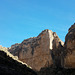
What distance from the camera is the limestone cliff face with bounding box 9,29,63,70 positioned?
4196 centimetres

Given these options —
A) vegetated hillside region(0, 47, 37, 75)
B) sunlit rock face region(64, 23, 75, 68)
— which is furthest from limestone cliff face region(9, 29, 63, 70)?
vegetated hillside region(0, 47, 37, 75)

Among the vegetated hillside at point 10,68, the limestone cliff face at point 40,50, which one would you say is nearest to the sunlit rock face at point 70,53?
the limestone cliff face at point 40,50

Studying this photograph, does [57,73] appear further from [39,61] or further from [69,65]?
[39,61]

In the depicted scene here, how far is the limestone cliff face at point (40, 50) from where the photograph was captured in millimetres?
41963

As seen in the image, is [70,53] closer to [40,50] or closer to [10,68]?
[40,50]

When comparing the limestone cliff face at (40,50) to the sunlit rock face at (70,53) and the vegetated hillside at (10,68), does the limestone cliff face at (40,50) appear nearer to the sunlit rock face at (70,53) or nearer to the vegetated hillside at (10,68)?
the sunlit rock face at (70,53)

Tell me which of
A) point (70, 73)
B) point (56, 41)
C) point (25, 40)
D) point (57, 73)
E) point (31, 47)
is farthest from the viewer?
point (25, 40)

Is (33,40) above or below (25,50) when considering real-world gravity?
above

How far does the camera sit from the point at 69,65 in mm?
28562

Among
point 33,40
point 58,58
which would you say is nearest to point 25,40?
point 33,40

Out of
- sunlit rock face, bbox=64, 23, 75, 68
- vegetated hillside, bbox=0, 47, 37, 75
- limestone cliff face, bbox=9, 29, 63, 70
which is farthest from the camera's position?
limestone cliff face, bbox=9, 29, 63, 70

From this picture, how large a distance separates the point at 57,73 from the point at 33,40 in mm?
21508

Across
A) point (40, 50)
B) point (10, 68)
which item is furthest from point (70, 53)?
point (10, 68)

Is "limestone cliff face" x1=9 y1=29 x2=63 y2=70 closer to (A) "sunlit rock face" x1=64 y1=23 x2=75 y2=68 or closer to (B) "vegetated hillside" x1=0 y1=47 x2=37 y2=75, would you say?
(A) "sunlit rock face" x1=64 y1=23 x2=75 y2=68
